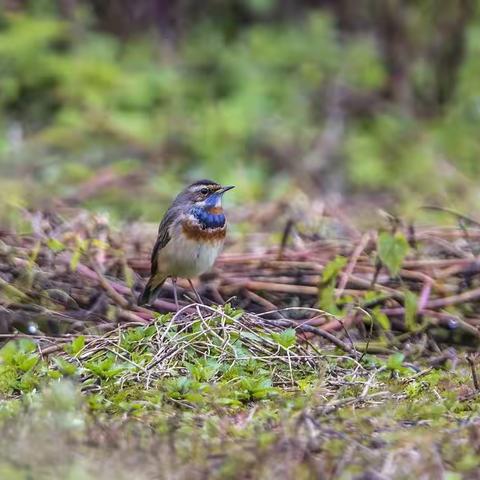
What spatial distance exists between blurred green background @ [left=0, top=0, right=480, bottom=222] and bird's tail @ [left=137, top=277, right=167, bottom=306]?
2.33 m

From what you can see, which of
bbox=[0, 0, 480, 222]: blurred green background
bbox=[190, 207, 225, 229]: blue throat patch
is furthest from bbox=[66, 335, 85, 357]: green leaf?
bbox=[0, 0, 480, 222]: blurred green background

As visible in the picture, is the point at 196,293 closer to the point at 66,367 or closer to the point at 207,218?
the point at 207,218

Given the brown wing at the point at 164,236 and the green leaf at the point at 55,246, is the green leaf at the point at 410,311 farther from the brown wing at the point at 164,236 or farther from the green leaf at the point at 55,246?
the green leaf at the point at 55,246

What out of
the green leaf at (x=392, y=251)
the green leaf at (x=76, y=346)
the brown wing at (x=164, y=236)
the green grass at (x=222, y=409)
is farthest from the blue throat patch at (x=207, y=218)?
the green leaf at (x=76, y=346)

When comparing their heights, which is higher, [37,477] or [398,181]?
[37,477]

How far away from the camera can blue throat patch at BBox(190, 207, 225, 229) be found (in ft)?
23.0

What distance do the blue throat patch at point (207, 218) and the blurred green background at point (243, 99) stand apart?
7.79 ft

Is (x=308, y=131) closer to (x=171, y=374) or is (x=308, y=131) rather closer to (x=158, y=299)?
(x=158, y=299)

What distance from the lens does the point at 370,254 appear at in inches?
297

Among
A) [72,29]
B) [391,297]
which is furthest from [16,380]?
[72,29]

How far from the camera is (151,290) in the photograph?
23.3 feet

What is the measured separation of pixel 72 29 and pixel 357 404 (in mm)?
8366

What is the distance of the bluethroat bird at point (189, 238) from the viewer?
22.7ft

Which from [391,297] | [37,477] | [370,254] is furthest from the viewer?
[370,254]
